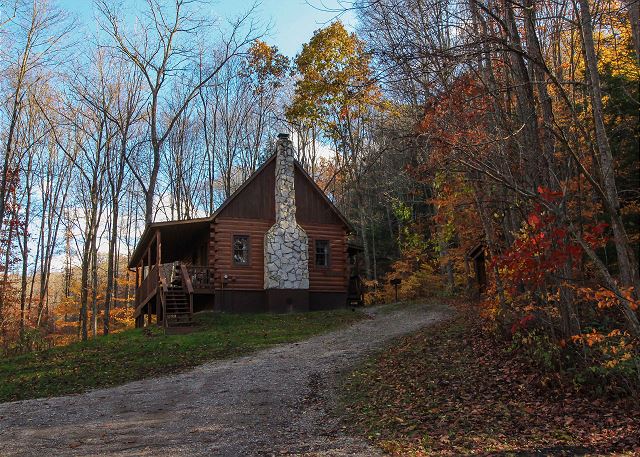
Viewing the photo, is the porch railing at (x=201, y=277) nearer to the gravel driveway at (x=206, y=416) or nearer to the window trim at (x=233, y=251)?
the window trim at (x=233, y=251)

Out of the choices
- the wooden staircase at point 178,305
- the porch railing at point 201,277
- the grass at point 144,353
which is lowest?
the grass at point 144,353

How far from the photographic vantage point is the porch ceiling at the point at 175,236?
21.2 m

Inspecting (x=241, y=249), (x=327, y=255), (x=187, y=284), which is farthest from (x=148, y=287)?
(x=327, y=255)

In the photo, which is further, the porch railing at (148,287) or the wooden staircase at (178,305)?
the porch railing at (148,287)

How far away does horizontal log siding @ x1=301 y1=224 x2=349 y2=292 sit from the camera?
23766mm

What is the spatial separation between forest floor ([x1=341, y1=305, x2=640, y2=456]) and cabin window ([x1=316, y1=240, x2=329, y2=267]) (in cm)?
1318

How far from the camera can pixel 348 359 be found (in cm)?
1217

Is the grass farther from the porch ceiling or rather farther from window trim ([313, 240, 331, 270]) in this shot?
the porch ceiling

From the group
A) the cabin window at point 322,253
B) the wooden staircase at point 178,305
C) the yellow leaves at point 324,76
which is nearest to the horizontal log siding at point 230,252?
the wooden staircase at point 178,305

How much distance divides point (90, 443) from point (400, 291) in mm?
23000

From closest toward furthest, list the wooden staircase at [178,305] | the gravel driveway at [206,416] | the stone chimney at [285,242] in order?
the gravel driveway at [206,416]
the wooden staircase at [178,305]
the stone chimney at [285,242]

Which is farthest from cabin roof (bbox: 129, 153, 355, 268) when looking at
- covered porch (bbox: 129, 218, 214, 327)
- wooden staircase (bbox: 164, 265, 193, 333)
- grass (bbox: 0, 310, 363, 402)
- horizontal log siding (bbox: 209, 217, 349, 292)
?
grass (bbox: 0, 310, 363, 402)

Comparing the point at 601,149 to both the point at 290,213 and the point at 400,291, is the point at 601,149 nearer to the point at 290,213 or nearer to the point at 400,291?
the point at 290,213

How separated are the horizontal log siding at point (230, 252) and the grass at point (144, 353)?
183 cm
